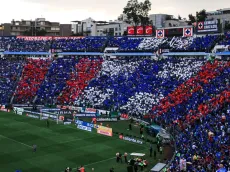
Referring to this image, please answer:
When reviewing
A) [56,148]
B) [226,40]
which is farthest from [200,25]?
[56,148]

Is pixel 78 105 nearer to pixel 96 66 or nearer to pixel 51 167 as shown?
pixel 96 66

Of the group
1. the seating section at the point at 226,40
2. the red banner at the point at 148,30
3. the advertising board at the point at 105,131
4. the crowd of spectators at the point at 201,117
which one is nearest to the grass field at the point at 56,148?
the advertising board at the point at 105,131

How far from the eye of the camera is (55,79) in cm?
7481

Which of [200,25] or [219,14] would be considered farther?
[219,14]

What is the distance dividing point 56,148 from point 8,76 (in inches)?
1671

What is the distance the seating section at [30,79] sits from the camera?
233 feet

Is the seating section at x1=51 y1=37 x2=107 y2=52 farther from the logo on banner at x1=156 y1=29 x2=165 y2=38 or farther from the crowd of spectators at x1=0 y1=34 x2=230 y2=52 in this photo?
the logo on banner at x1=156 y1=29 x2=165 y2=38

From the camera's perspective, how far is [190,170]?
96.3 feet

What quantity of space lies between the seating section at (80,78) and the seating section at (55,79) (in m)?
1.19

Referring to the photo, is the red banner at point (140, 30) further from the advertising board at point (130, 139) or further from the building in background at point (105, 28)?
the advertising board at point (130, 139)

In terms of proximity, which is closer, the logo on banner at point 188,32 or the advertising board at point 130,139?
the advertising board at point 130,139

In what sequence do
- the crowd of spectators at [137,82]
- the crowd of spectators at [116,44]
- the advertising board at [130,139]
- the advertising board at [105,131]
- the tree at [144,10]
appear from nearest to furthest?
1. the advertising board at [130,139]
2. the advertising board at [105,131]
3. the crowd of spectators at [137,82]
4. the crowd of spectators at [116,44]
5. the tree at [144,10]

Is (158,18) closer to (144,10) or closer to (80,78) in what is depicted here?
(144,10)

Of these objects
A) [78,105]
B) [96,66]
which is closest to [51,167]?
[78,105]
